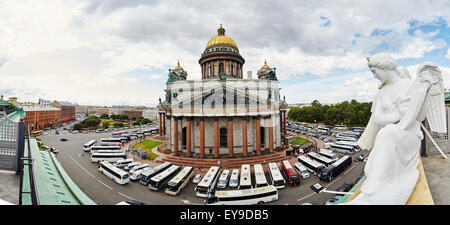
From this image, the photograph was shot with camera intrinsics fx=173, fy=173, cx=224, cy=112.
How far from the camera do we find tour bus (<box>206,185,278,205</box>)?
1231 centimetres

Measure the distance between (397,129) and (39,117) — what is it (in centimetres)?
8697

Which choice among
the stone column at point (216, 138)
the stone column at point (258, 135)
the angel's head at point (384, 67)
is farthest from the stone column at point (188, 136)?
the angel's head at point (384, 67)

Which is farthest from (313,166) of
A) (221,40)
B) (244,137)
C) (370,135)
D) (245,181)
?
(221,40)

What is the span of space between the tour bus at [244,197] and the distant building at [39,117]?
66111 mm

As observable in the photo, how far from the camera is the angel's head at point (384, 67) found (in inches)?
173

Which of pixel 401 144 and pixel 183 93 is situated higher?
pixel 183 93

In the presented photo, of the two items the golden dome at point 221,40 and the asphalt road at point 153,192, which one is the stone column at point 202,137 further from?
the golden dome at point 221,40

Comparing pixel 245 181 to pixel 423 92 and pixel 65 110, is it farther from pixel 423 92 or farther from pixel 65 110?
pixel 65 110

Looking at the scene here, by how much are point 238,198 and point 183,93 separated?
3047 cm

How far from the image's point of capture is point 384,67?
14.5 feet
